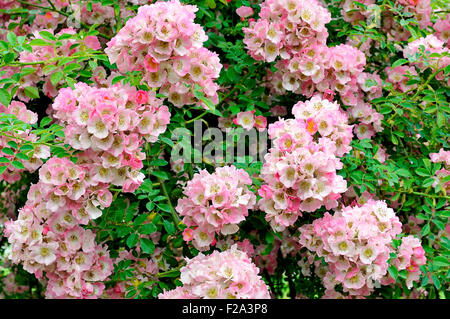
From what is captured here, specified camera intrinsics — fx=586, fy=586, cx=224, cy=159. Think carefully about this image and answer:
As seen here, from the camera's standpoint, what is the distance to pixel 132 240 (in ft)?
5.70

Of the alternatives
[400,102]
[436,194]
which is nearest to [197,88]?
[400,102]

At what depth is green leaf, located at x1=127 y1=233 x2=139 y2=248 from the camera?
1728mm

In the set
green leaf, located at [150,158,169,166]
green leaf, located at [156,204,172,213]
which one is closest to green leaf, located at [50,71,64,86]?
green leaf, located at [150,158,169,166]

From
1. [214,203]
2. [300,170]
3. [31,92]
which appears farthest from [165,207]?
[31,92]

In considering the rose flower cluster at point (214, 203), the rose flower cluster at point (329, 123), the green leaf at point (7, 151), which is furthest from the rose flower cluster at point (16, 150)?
the rose flower cluster at point (329, 123)

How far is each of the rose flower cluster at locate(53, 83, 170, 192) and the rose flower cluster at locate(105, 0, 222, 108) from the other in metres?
0.08

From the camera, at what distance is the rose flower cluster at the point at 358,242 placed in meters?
1.64

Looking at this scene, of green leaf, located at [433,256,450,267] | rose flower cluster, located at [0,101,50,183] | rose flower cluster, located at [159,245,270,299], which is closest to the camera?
rose flower cluster, located at [159,245,270,299]

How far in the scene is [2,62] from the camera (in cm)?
180

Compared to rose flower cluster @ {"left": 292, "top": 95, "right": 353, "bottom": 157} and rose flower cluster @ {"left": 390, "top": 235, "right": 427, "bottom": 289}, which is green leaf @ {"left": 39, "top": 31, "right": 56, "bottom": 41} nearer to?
rose flower cluster @ {"left": 292, "top": 95, "right": 353, "bottom": 157}

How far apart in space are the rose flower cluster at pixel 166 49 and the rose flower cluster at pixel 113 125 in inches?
3.2
